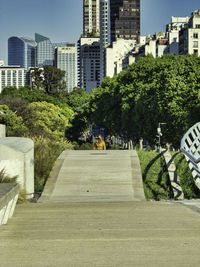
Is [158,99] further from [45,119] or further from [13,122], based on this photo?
[45,119]

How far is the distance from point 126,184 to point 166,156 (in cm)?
233

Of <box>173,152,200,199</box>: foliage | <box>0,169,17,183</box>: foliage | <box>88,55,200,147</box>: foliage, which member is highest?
<box>88,55,200,147</box>: foliage

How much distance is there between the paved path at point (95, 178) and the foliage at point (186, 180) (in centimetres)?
109

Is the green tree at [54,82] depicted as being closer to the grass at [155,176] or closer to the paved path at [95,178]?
the paved path at [95,178]

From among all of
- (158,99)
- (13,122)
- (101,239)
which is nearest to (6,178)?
(101,239)

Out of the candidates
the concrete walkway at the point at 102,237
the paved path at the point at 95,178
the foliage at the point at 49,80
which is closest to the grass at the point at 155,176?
the paved path at the point at 95,178

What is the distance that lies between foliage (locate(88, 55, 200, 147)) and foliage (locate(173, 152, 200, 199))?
29.1m

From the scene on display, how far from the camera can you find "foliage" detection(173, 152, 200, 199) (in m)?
13.1

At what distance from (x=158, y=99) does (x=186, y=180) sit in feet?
110

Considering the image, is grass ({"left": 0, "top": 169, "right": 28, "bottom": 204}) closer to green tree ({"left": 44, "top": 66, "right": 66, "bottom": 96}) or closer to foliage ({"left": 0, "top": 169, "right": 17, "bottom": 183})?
foliage ({"left": 0, "top": 169, "right": 17, "bottom": 183})

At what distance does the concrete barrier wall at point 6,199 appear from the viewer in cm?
649

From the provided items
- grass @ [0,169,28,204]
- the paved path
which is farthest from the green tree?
grass @ [0,169,28,204]

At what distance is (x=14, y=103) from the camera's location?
67.9 meters

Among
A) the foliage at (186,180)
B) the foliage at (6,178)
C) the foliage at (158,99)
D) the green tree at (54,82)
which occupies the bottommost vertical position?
the foliage at (186,180)
